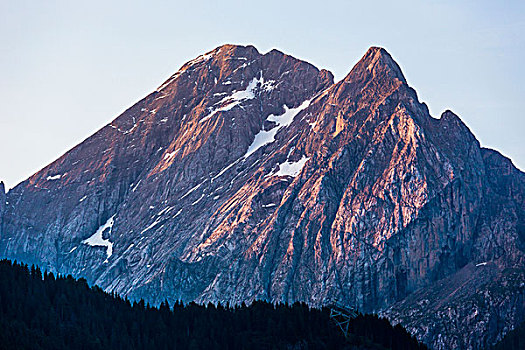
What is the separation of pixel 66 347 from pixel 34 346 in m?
7.73

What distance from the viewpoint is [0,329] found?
19262 cm

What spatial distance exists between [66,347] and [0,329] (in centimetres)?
1300

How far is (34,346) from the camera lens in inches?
7554

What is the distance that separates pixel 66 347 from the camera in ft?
649

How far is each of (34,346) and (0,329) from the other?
7.11 meters
